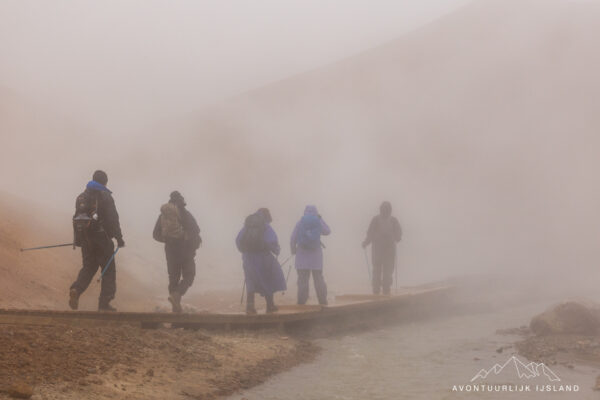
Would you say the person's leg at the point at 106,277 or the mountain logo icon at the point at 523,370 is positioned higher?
the person's leg at the point at 106,277

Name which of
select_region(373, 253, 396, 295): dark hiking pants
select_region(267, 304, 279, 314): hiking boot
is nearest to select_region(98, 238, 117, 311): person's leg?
select_region(267, 304, 279, 314): hiking boot

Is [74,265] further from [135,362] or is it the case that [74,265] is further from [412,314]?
[135,362]

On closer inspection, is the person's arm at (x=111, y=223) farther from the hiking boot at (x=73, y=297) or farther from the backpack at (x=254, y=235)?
the backpack at (x=254, y=235)

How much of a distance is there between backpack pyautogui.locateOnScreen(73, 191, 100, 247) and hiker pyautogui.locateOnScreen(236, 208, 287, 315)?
7.55ft

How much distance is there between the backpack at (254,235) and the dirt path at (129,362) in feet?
6.19

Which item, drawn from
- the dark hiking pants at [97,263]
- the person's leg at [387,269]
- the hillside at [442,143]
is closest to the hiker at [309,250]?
the person's leg at [387,269]

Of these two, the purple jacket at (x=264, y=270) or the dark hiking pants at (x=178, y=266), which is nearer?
the dark hiking pants at (x=178, y=266)

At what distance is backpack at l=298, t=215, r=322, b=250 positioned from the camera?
34.5 ft

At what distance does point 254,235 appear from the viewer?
941 cm

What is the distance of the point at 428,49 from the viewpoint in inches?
3189

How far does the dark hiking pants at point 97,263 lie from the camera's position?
7.99 m

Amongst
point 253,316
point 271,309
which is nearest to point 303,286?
point 271,309

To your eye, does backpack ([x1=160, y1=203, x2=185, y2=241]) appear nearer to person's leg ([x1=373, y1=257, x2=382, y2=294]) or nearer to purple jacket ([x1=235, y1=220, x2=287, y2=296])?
purple jacket ([x1=235, y1=220, x2=287, y2=296])

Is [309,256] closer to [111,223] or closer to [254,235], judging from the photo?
[254,235]
